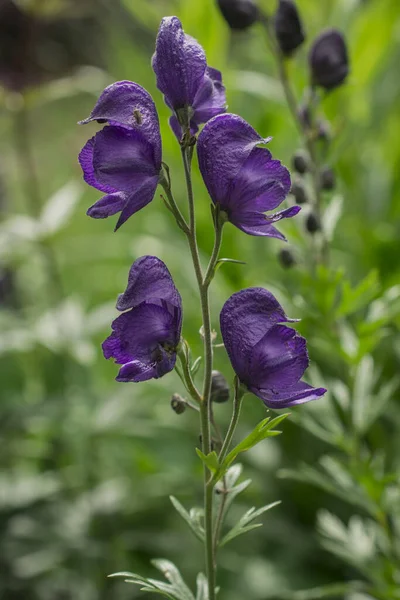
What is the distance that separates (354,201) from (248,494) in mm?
1159

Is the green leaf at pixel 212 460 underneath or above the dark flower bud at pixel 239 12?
underneath

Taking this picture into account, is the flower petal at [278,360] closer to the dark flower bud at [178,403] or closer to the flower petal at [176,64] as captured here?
the dark flower bud at [178,403]

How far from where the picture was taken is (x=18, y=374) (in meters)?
3.32

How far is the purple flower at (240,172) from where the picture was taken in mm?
1020

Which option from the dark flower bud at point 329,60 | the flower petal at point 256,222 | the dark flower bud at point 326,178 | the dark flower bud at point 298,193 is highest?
the dark flower bud at point 329,60

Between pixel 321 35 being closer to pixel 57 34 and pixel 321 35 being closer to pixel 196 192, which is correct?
pixel 196 192

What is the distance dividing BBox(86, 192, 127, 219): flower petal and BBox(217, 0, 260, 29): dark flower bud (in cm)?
102

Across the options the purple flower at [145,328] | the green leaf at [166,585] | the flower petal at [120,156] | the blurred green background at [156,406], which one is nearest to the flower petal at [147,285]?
the purple flower at [145,328]

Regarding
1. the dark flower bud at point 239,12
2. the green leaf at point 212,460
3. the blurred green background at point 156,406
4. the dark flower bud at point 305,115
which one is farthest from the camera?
the blurred green background at point 156,406

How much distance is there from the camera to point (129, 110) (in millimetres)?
1018

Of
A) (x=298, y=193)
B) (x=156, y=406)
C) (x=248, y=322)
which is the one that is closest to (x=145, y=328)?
(x=248, y=322)

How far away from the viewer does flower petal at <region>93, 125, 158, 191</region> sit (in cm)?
101

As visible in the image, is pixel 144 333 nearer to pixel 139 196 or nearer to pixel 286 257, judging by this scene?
pixel 139 196

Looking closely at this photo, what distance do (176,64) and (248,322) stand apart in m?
0.37
